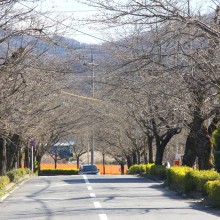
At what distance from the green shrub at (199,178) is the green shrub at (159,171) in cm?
1110

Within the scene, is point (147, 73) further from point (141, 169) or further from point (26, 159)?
point (26, 159)

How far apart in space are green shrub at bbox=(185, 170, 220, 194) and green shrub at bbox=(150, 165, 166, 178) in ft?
36.4

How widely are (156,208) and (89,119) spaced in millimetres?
37496

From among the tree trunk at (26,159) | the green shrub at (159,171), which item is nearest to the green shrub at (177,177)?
the green shrub at (159,171)

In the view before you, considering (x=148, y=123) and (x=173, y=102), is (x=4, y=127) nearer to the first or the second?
(x=173, y=102)

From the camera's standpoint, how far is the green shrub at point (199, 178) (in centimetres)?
2288

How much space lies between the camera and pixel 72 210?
19250 millimetres

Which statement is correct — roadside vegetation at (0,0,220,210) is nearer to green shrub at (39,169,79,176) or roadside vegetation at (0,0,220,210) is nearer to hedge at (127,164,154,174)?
hedge at (127,164,154,174)

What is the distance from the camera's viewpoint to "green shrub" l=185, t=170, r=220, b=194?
75.0ft

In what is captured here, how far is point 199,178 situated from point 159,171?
1419 cm

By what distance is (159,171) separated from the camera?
37.7m

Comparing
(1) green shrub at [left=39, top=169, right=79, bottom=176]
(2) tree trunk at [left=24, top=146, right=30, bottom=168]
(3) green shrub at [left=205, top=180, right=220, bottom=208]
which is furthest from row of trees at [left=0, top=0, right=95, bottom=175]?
(1) green shrub at [left=39, top=169, right=79, bottom=176]

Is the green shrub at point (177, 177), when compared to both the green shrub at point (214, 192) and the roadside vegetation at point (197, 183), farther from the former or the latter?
the green shrub at point (214, 192)

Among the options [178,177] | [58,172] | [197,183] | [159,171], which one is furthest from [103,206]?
[58,172]
